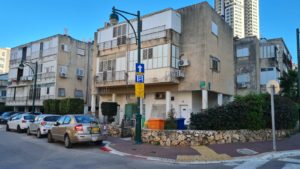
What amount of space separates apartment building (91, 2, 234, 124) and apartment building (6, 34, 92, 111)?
1450 centimetres

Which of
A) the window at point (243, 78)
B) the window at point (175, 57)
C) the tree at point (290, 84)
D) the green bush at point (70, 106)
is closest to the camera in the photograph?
the window at point (175, 57)

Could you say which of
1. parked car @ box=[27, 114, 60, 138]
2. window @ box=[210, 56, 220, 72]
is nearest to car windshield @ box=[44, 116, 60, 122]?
parked car @ box=[27, 114, 60, 138]

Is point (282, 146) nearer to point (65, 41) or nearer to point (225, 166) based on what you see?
point (225, 166)

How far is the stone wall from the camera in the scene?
537 inches

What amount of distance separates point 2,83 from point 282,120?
60.5 meters

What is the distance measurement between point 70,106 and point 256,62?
26.5m

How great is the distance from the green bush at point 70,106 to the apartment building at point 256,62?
73.7 ft

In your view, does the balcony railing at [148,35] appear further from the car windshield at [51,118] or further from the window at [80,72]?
the window at [80,72]

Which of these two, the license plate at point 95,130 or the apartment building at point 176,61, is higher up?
the apartment building at point 176,61

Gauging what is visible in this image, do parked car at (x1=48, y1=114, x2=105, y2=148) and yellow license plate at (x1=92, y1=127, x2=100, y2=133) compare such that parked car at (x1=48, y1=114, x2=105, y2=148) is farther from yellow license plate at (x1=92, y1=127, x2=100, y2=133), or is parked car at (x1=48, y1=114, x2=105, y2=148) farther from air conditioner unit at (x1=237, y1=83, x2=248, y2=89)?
air conditioner unit at (x1=237, y1=83, x2=248, y2=89)

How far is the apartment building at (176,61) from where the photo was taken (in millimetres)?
22547

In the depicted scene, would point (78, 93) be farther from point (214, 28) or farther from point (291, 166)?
point (291, 166)

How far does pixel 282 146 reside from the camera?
514 inches

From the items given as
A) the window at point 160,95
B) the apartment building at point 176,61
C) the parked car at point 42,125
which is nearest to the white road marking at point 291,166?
the apartment building at point 176,61
